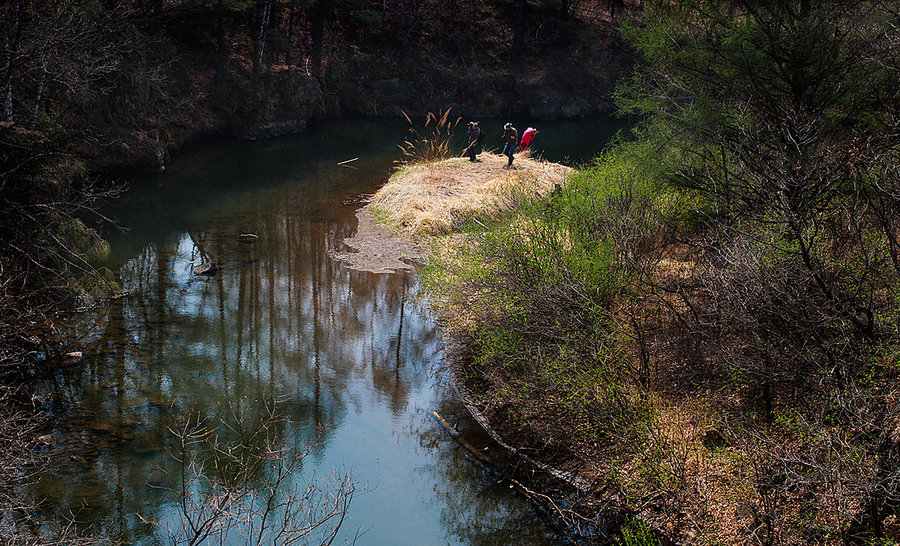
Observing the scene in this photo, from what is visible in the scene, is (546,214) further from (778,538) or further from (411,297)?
(778,538)

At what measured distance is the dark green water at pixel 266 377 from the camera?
308 inches

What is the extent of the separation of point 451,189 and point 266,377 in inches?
367

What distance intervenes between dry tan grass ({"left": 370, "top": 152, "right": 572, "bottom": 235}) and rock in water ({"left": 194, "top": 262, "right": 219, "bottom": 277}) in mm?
4721

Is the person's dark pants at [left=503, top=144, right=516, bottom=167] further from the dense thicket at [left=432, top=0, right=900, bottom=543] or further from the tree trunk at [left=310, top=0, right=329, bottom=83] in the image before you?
the tree trunk at [left=310, top=0, right=329, bottom=83]

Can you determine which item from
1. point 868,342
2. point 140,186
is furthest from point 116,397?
point 140,186

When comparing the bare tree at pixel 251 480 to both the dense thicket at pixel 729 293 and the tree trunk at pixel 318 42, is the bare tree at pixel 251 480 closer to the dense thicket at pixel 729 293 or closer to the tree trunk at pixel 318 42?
the dense thicket at pixel 729 293

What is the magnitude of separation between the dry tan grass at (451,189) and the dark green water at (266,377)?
1506 mm

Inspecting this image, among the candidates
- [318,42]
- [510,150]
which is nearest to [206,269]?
[510,150]

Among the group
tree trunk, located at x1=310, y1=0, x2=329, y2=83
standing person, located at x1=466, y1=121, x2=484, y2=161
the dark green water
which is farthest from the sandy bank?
tree trunk, located at x1=310, y1=0, x2=329, y2=83

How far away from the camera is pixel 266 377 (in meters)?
10.6

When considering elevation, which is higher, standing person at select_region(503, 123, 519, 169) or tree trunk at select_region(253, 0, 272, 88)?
tree trunk at select_region(253, 0, 272, 88)

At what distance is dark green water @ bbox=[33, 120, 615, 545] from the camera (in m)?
7.82

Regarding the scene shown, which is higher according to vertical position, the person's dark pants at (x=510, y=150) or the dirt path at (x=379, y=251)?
the person's dark pants at (x=510, y=150)

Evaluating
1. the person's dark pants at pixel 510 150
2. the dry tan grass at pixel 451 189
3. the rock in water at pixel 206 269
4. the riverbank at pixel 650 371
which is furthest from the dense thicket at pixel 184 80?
the person's dark pants at pixel 510 150
